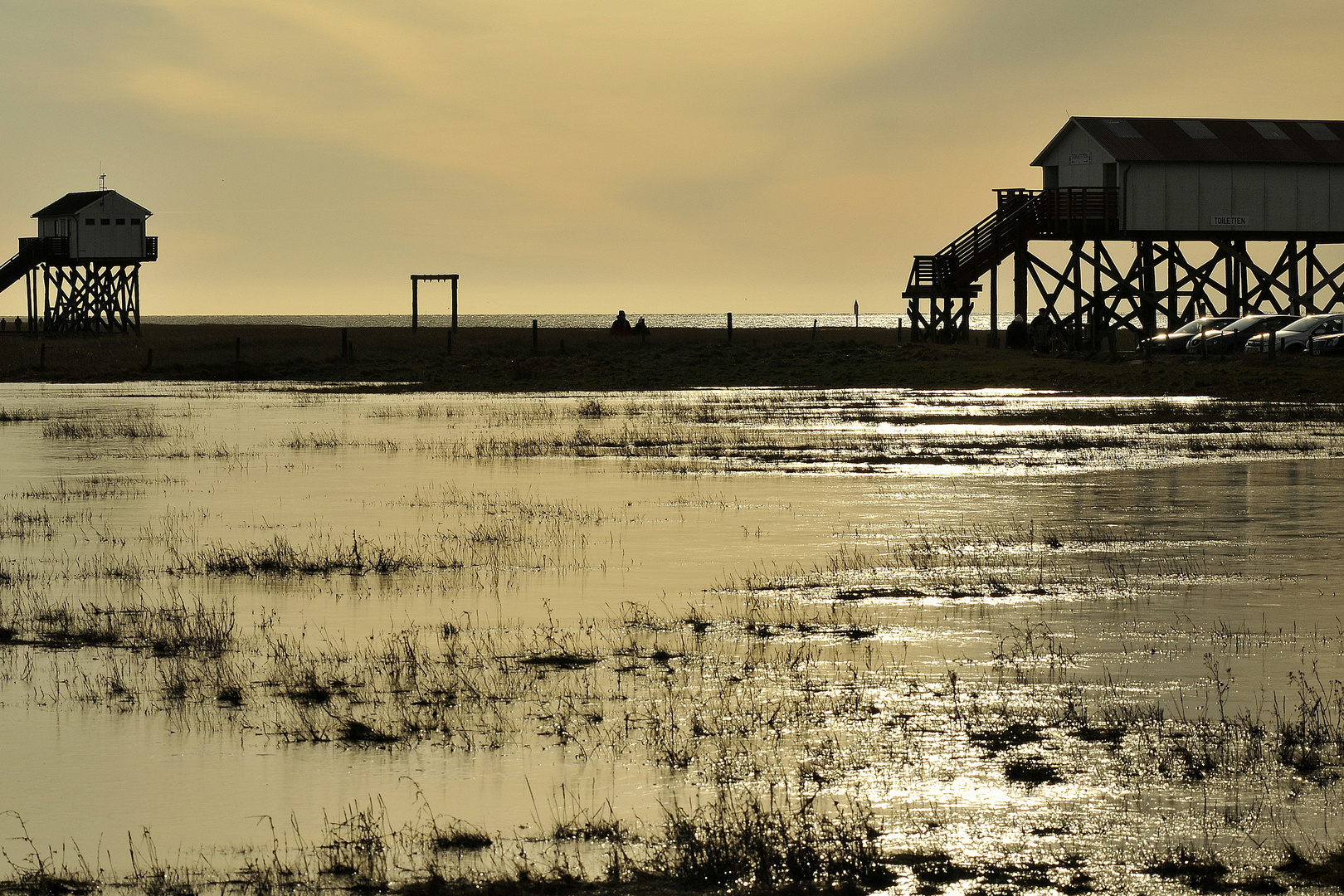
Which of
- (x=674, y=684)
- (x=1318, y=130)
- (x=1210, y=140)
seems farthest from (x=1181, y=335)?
(x=674, y=684)

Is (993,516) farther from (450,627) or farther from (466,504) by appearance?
(450,627)

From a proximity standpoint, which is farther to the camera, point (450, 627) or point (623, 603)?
point (623, 603)

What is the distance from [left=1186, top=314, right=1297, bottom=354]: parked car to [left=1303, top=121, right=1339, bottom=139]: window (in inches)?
394

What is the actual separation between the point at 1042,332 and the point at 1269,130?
12.8 metres

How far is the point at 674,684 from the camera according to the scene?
1110cm

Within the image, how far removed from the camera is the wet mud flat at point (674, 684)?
7707mm

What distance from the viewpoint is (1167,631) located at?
12.7 meters

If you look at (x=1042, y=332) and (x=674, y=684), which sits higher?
(x=1042, y=332)

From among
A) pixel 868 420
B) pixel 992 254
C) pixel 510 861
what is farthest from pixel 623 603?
pixel 992 254

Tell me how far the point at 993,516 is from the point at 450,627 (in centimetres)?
890

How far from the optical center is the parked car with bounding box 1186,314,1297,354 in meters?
60.0

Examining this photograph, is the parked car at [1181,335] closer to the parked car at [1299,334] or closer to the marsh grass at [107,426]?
the parked car at [1299,334]

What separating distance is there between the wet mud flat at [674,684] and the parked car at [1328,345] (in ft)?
107

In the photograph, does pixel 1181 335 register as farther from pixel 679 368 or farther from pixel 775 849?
pixel 775 849
